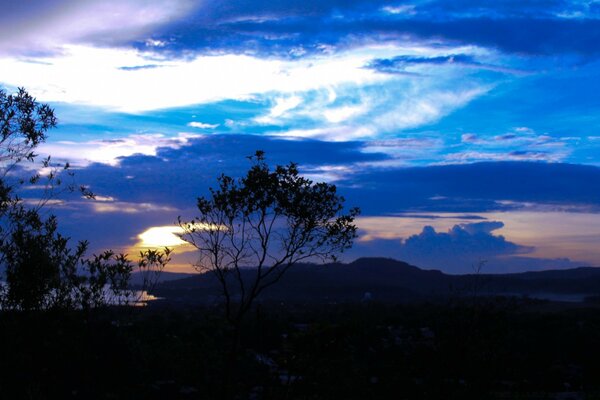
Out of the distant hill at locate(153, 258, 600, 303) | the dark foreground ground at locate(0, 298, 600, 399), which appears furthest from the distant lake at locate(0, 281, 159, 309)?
the distant hill at locate(153, 258, 600, 303)

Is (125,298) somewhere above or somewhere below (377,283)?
above

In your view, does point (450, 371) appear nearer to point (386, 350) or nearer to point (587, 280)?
point (386, 350)

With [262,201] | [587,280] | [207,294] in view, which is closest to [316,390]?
[262,201]

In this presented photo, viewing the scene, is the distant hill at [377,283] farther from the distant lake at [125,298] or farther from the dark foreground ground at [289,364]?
the distant lake at [125,298]

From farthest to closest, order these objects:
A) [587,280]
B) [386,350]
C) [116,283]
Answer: [587,280]
[386,350]
[116,283]

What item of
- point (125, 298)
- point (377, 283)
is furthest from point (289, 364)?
point (377, 283)

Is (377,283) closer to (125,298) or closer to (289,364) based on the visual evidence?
(289,364)

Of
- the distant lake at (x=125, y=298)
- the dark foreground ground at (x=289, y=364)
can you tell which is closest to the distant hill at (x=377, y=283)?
the dark foreground ground at (x=289, y=364)
